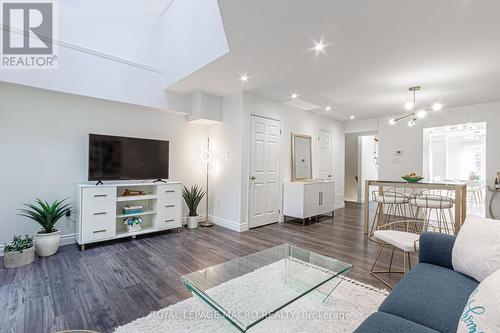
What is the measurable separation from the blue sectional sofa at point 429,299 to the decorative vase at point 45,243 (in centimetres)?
362

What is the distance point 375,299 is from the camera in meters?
2.00

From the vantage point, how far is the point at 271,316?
159cm

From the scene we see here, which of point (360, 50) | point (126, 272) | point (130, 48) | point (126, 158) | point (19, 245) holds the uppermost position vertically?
A: point (130, 48)

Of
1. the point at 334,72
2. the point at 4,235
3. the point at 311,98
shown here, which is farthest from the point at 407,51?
the point at 4,235

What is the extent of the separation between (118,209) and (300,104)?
4156 millimetres

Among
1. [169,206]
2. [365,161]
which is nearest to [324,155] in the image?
[365,161]

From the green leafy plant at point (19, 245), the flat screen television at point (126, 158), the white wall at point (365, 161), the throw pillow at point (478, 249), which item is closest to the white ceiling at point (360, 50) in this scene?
the flat screen television at point (126, 158)

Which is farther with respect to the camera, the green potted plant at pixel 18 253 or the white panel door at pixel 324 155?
the white panel door at pixel 324 155

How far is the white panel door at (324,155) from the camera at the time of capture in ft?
19.9

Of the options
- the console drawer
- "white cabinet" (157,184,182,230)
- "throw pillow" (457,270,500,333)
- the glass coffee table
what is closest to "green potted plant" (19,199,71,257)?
the console drawer

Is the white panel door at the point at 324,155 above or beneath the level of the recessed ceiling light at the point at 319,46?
beneath

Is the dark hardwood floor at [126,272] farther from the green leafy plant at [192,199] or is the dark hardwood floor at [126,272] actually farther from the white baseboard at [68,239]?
the green leafy plant at [192,199]

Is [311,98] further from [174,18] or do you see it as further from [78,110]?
[78,110]

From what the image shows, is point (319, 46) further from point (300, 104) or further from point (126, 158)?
point (126, 158)
